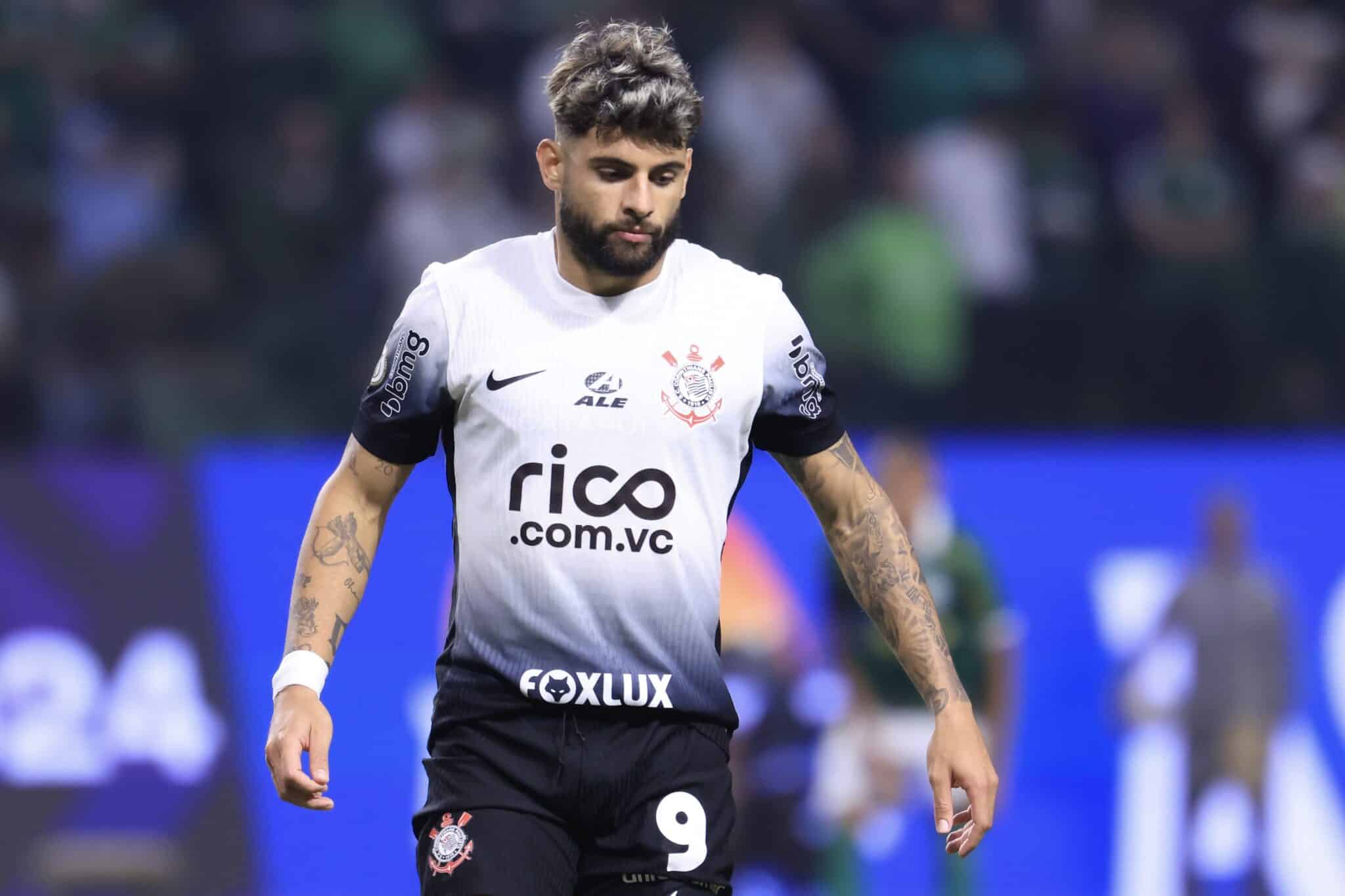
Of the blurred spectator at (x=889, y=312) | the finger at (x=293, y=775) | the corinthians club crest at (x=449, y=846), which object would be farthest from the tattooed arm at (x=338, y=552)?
the blurred spectator at (x=889, y=312)

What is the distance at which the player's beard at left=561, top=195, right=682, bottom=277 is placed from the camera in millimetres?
3805

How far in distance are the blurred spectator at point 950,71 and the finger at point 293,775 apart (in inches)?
271

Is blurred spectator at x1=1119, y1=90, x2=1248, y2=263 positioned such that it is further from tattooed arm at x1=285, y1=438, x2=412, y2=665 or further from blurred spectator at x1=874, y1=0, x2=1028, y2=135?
tattooed arm at x1=285, y1=438, x2=412, y2=665

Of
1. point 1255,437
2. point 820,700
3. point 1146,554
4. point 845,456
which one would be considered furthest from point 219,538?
point 845,456

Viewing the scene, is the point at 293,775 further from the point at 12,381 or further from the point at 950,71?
the point at 950,71

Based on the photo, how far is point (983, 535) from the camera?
8719mm

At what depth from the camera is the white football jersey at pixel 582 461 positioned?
12.3 ft

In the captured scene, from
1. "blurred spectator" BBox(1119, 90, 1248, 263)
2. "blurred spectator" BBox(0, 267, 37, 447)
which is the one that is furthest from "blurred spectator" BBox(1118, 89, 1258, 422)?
"blurred spectator" BBox(0, 267, 37, 447)

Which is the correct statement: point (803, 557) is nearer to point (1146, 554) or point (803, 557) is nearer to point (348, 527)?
point (1146, 554)

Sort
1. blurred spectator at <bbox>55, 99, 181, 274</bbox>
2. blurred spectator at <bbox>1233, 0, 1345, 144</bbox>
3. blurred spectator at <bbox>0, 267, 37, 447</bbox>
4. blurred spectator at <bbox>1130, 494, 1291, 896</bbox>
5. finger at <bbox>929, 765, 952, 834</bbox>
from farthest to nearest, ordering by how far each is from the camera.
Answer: blurred spectator at <bbox>1233, 0, 1345, 144</bbox>
blurred spectator at <bbox>55, 99, 181, 274</bbox>
blurred spectator at <bbox>0, 267, 37, 447</bbox>
blurred spectator at <bbox>1130, 494, 1291, 896</bbox>
finger at <bbox>929, 765, 952, 834</bbox>

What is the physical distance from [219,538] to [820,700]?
273 cm

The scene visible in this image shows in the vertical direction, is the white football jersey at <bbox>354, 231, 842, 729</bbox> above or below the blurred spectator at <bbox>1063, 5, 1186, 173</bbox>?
below

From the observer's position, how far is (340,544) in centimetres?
384

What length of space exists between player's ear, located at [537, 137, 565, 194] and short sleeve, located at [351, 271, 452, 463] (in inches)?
12.4
